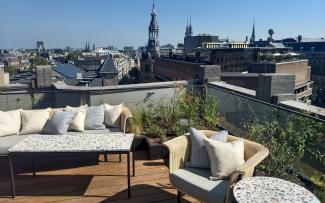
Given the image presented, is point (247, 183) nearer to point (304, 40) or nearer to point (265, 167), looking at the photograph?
point (265, 167)

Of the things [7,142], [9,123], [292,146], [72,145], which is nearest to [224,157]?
[292,146]

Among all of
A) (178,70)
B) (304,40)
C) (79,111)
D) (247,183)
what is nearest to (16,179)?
(79,111)

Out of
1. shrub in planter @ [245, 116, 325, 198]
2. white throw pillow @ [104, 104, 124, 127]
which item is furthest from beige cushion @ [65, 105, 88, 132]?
shrub in planter @ [245, 116, 325, 198]

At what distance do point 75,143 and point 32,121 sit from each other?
121cm

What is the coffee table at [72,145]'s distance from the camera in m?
→ 3.32

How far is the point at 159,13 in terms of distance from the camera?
80062 mm

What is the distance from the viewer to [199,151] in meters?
3.22

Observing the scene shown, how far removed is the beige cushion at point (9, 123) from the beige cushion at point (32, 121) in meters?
0.07

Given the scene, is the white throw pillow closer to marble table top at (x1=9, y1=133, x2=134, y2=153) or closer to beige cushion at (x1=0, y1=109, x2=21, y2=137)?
marble table top at (x1=9, y1=133, x2=134, y2=153)

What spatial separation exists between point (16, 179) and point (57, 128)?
854 mm

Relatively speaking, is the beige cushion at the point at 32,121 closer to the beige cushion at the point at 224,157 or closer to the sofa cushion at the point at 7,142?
the sofa cushion at the point at 7,142

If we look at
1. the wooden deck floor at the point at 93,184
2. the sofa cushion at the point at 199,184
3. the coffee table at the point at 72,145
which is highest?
the coffee table at the point at 72,145

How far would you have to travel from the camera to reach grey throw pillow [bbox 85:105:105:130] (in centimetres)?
457

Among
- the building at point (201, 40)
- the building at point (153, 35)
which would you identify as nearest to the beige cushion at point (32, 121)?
the building at point (153, 35)
